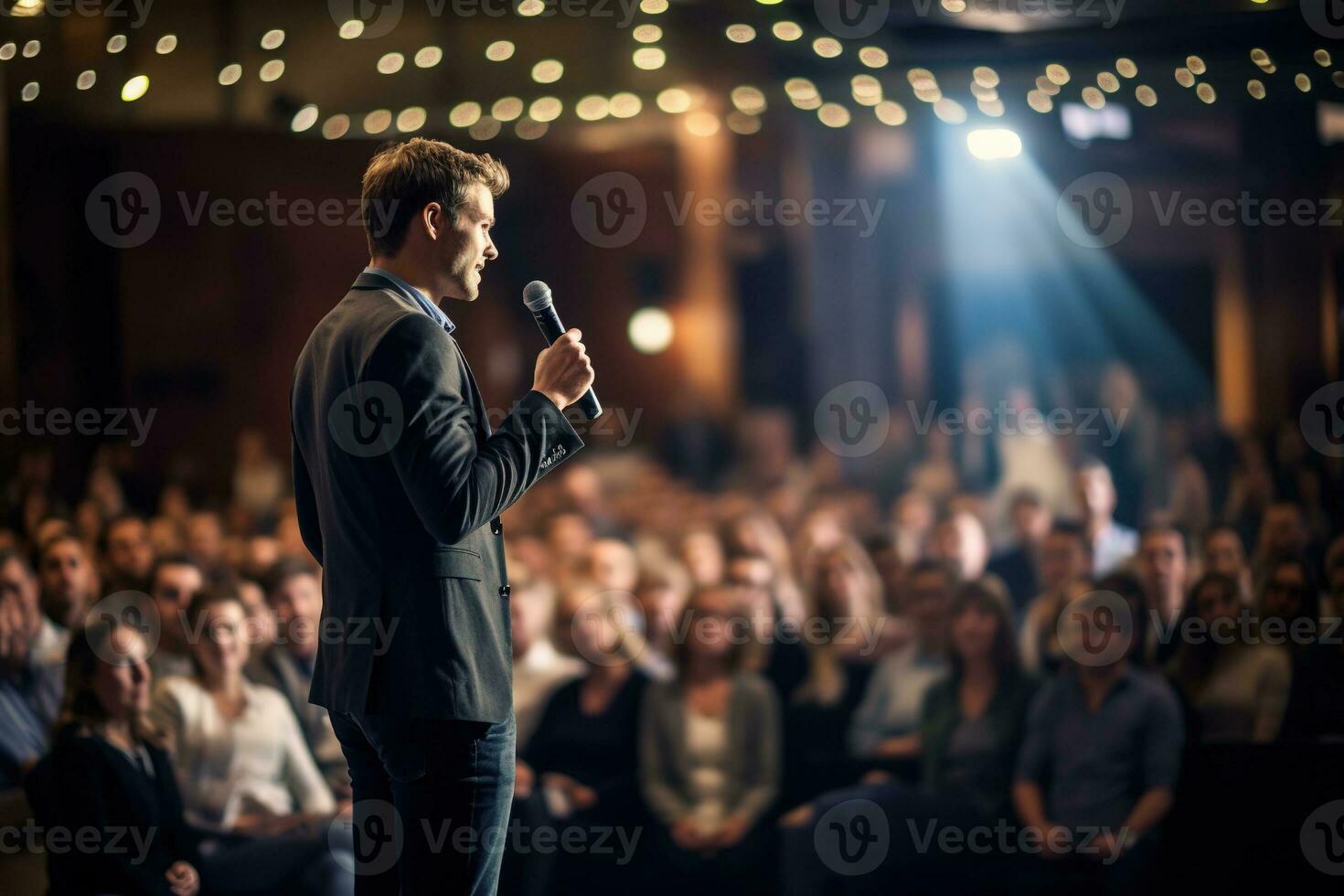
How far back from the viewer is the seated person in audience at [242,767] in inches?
120

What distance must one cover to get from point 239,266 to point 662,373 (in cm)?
262

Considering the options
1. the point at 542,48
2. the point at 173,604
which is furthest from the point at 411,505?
the point at 542,48

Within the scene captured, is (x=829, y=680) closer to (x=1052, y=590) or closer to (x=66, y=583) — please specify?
(x=1052, y=590)

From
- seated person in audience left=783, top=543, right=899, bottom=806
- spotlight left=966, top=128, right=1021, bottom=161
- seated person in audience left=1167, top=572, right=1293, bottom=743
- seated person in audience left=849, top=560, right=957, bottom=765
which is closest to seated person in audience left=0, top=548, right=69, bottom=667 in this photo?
seated person in audience left=783, top=543, right=899, bottom=806

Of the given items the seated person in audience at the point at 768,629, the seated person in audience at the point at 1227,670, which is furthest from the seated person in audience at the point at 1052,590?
the seated person in audience at the point at 768,629

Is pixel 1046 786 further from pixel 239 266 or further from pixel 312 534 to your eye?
pixel 239 266

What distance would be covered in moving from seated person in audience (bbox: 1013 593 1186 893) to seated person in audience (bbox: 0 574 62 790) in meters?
2.15

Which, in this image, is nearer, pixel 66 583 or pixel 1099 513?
pixel 66 583

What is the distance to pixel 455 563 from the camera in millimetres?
1378

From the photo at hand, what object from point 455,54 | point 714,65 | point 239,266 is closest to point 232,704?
point 455,54

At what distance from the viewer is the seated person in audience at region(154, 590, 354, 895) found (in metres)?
3.04

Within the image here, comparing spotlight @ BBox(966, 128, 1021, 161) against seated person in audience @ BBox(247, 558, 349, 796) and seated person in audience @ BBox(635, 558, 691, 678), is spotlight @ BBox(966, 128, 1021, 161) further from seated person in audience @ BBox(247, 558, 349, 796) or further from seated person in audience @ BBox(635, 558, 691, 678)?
seated person in audience @ BBox(247, 558, 349, 796)

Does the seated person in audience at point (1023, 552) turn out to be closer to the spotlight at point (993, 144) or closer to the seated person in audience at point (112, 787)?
the spotlight at point (993, 144)

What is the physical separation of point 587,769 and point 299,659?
736 mm
